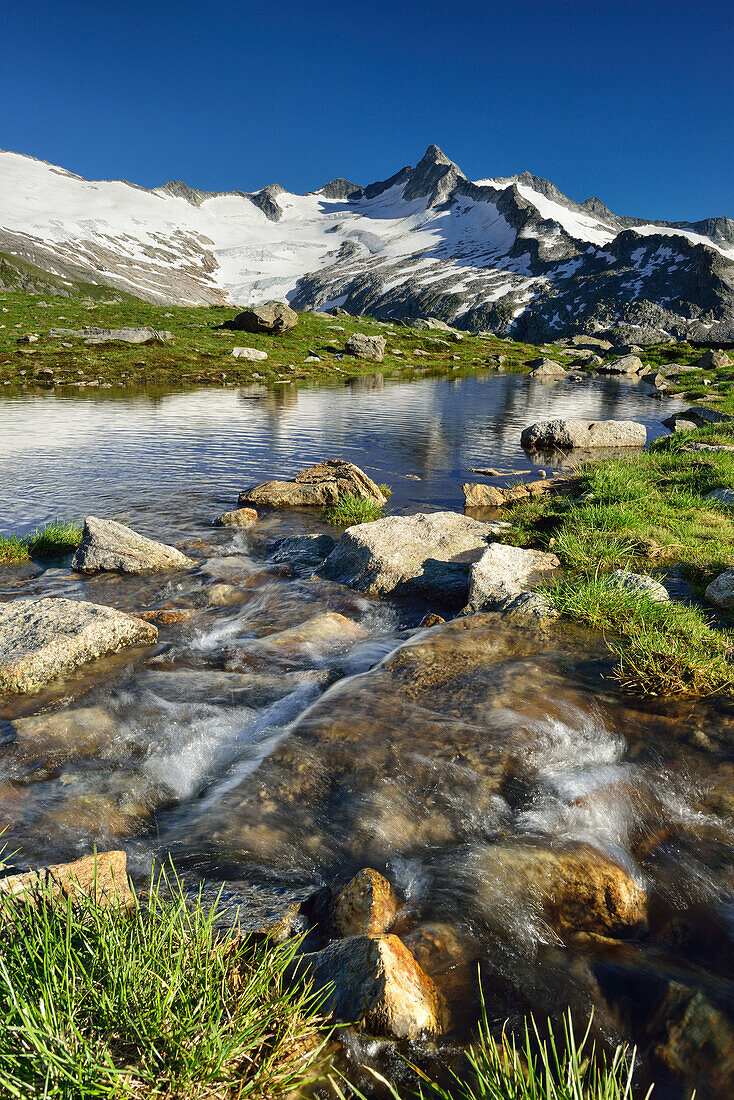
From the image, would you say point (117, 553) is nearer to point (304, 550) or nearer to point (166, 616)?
point (166, 616)

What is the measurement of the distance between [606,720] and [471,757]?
1647 millimetres

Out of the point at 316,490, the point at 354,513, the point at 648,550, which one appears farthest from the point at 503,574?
the point at 316,490

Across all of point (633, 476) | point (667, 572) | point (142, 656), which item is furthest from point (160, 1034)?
point (633, 476)

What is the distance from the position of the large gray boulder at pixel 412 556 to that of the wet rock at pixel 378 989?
23.2 ft

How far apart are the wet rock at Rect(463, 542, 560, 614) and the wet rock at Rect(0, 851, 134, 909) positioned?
623 cm

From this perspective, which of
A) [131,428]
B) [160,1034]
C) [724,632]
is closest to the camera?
[160,1034]

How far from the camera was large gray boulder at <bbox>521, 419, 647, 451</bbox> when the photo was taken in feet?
83.2

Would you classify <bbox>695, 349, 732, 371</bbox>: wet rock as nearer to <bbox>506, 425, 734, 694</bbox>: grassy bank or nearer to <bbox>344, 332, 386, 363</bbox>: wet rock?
<bbox>344, 332, 386, 363</bbox>: wet rock

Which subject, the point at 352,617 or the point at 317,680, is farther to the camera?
the point at 352,617

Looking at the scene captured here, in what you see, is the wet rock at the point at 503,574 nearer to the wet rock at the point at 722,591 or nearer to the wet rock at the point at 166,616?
the wet rock at the point at 722,591

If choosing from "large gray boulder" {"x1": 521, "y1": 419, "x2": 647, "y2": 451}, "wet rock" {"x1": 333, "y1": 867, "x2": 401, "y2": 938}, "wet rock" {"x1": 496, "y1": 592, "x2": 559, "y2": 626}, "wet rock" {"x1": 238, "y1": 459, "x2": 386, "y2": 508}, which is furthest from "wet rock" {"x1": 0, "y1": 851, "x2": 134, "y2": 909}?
"large gray boulder" {"x1": 521, "y1": 419, "x2": 647, "y2": 451}

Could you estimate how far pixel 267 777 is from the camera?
17.9 ft

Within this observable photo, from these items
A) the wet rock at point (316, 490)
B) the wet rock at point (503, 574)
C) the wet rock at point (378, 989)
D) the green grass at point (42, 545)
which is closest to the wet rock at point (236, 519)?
the wet rock at point (316, 490)

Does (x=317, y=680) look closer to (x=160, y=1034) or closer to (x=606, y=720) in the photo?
(x=606, y=720)
